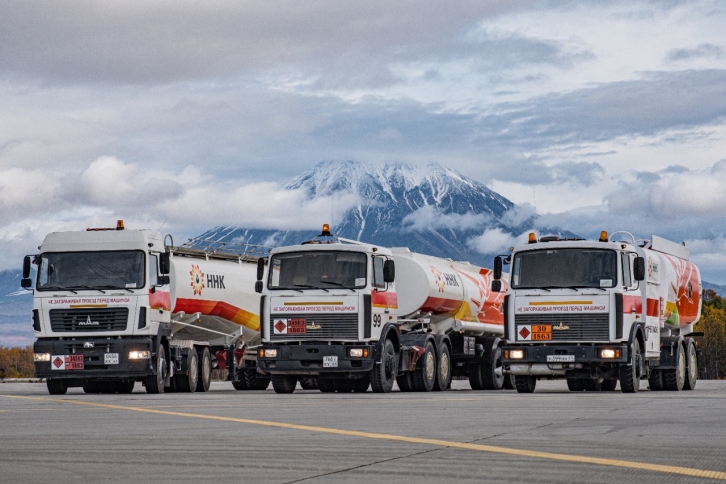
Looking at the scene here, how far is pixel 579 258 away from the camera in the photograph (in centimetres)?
2783

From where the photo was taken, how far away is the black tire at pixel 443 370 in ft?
104

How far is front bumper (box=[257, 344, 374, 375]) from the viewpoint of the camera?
28.3m

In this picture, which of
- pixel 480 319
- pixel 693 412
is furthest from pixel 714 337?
pixel 693 412

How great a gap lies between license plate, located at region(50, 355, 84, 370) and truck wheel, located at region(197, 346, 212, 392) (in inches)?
174

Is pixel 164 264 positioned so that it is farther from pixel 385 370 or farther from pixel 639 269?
pixel 639 269

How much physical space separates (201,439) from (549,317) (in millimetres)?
15413

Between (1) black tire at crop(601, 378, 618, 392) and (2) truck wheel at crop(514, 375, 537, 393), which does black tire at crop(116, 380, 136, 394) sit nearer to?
(2) truck wheel at crop(514, 375, 537, 393)

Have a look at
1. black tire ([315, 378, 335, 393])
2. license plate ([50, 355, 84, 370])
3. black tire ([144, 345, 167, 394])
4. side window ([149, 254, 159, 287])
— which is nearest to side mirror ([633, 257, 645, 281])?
black tire ([315, 378, 335, 393])

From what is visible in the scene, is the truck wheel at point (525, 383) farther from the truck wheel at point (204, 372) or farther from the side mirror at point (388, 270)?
the truck wheel at point (204, 372)

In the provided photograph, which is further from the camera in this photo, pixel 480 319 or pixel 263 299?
pixel 480 319

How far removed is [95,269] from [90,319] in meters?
1.13

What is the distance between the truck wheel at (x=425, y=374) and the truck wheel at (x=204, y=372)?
5.51 metres

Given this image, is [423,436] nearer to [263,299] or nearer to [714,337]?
[263,299]

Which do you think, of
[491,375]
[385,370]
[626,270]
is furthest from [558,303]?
[491,375]
